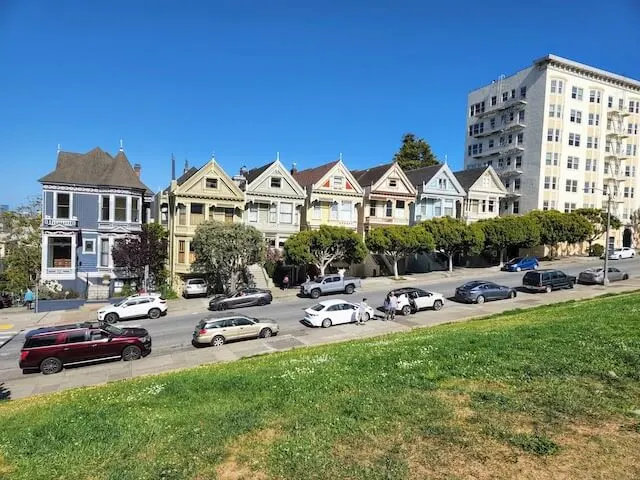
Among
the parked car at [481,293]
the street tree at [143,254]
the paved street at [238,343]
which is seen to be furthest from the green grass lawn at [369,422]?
the street tree at [143,254]

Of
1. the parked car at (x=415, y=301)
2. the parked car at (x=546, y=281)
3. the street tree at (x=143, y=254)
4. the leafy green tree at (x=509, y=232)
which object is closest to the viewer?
the parked car at (x=415, y=301)

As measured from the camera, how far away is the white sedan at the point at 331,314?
25.6 metres

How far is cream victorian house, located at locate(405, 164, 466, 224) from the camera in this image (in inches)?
1988

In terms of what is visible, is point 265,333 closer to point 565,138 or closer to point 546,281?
point 546,281

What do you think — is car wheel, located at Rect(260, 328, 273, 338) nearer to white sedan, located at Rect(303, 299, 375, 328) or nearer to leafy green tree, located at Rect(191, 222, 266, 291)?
white sedan, located at Rect(303, 299, 375, 328)

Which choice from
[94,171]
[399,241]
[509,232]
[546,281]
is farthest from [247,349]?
[509,232]

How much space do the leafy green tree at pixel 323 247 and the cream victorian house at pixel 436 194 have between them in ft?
43.5

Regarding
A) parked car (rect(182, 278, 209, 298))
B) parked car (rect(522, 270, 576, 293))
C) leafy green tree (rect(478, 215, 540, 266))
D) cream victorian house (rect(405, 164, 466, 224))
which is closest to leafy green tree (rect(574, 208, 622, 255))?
leafy green tree (rect(478, 215, 540, 266))

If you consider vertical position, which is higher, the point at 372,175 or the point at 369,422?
the point at 372,175

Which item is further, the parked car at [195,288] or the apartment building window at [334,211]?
the apartment building window at [334,211]

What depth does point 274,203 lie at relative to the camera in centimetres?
4425

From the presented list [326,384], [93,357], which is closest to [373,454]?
[326,384]

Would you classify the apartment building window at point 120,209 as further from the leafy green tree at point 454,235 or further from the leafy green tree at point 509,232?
the leafy green tree at point 509,232

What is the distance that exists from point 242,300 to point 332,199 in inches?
724
